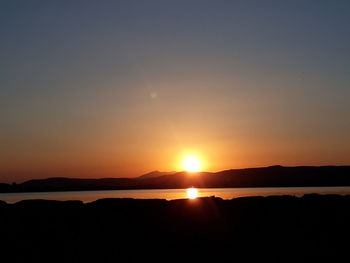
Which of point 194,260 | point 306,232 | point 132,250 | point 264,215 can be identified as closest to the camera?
Result: point 194,260

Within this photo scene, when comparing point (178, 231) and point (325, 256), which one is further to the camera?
point (178, 231)

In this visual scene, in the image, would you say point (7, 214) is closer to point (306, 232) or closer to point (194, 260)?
point (194, 260)

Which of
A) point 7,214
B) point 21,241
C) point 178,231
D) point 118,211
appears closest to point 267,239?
point 178,231

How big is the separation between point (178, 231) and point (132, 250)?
2.53 m

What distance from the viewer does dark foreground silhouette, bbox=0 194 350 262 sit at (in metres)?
15.5

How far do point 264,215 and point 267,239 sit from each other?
7.62 ft

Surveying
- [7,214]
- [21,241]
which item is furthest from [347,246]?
[7,214]

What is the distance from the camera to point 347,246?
16031 millimetres

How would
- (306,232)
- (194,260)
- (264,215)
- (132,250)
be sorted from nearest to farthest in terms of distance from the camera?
1. (194,260)
2. (132,250)
3. (306,232)
4. (264,215)

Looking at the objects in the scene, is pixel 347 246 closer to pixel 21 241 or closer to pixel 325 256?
pixel 325 256

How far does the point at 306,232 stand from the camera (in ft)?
57.7

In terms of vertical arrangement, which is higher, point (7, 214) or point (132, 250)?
point (7, 214)

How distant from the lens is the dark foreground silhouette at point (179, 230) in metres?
15.5

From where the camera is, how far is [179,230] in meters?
18.2
